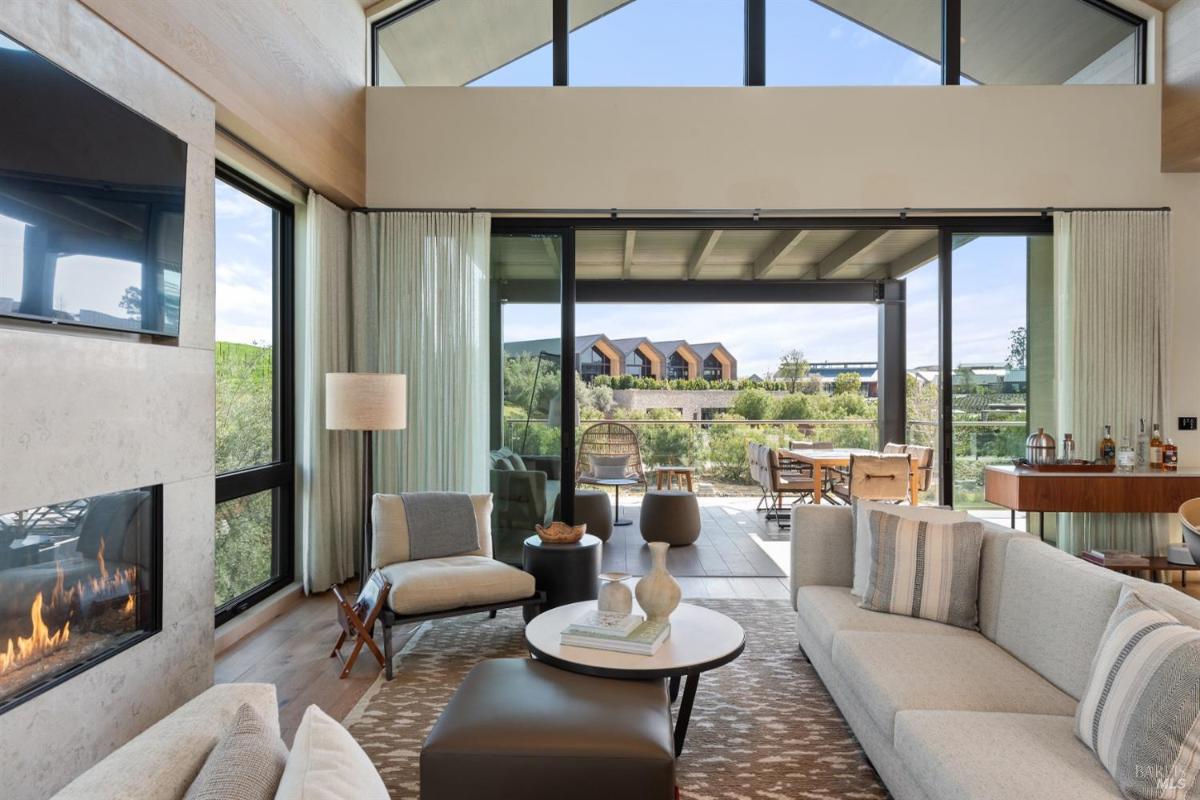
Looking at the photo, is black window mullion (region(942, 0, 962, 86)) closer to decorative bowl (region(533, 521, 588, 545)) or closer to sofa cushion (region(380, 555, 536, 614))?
decorative bowl (region(533, 521, 588, 545))

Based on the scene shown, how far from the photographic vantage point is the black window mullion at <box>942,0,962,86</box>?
484 centimetres

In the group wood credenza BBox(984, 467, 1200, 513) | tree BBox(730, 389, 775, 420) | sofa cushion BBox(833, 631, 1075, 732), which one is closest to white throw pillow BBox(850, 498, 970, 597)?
sofa cushion BBox(833, 631, 1075, 732)

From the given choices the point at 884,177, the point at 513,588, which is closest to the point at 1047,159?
the point at 884,177

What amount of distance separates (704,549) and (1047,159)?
12.0 feet

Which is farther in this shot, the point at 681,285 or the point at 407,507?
the point at 681,285

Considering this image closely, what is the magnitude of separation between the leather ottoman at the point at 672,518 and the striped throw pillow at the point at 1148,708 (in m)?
4.34

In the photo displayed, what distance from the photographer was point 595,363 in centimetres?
1075

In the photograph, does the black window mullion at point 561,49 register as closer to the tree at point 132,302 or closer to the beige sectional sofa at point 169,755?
the tree at point 132,302

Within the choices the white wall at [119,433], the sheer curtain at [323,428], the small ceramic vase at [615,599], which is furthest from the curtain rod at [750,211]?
the small ceramic vase at [615,599]

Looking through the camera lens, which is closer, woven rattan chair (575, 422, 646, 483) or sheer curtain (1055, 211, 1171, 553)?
sheer curtain (1055, 211, 1171, 553)

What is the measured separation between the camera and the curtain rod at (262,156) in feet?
11.2

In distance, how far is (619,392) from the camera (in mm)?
10562

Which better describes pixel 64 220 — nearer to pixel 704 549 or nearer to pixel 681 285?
pixel 704 549

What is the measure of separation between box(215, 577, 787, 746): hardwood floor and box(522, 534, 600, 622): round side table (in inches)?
29.5
